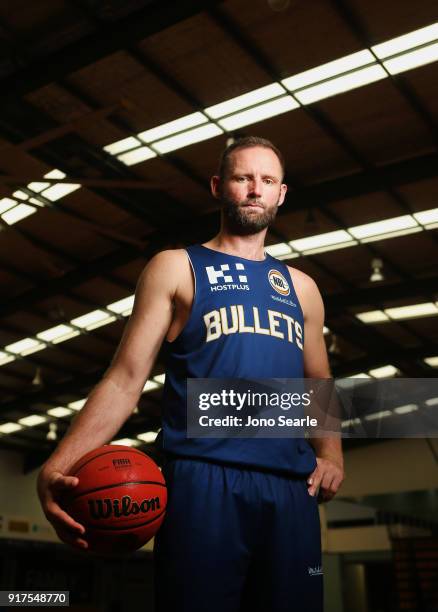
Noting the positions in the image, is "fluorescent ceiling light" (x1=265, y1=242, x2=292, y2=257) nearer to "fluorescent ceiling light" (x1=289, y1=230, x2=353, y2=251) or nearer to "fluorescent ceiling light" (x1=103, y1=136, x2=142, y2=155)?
"fluorescent ceiling light" (x1=289, y1=230, x2=353, y2=251)

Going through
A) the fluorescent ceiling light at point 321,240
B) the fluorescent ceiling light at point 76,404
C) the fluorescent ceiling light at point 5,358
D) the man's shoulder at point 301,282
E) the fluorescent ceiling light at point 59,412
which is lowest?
the man's shoulder at point 301,282

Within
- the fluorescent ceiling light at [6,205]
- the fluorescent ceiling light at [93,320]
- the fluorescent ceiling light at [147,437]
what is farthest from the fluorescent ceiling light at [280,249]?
the fluorescent ceiling light at [147,437]

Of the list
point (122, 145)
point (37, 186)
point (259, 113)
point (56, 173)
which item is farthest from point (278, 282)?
point (37, 186)

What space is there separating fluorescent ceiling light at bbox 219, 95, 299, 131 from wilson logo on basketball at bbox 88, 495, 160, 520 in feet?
21.4

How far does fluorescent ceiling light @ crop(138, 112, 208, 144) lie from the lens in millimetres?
7733

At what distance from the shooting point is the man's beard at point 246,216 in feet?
5.84

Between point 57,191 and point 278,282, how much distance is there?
7.62 meters

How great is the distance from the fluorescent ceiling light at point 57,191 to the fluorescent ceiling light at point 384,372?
Answer: 8958 millimetres

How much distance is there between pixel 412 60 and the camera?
6.88 metres

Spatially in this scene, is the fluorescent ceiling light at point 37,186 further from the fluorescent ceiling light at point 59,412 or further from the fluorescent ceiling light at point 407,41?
the fluorescent ceiling light at point 59,412

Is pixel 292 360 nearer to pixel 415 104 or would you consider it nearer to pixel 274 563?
pixel 274 563

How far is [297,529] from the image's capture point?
5.15ft

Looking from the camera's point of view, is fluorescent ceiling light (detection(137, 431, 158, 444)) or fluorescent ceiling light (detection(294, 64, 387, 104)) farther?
fluorescent ceiling light (detection(137, 431, 158, 444))

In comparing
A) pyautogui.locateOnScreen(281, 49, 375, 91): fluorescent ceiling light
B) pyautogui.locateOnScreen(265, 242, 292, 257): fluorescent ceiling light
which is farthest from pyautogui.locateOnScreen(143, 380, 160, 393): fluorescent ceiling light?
pyautogui.locateOnScreen(281, 49, 375, 91): fluorescent ceiling light
